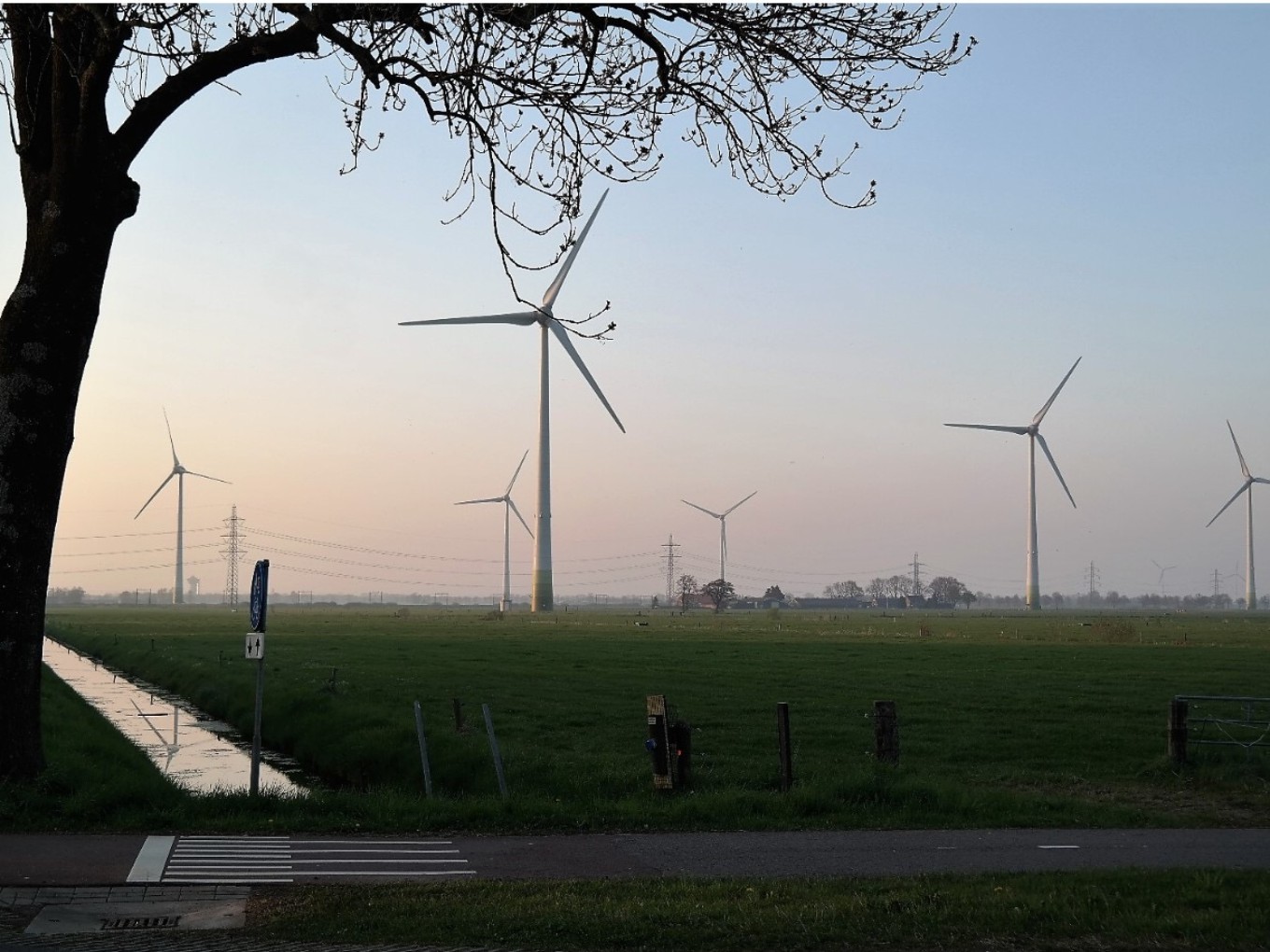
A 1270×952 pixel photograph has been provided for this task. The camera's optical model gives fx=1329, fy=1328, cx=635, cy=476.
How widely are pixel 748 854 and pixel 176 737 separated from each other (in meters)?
24.0

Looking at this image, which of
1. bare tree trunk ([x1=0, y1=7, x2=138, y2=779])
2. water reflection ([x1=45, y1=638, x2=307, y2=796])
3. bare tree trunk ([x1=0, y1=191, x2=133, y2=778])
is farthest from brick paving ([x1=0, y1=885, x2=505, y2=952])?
water reflection ([x1=45, y1=638, x2=307, y2=796])

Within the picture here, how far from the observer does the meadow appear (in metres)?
16.3

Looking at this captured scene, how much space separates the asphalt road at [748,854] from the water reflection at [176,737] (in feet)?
13.4

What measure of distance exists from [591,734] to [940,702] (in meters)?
11.2

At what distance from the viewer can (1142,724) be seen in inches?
1149

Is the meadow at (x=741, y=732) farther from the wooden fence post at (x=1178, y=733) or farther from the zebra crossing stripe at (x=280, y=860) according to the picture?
the zebra crossing stripe at (x=280, y=860)

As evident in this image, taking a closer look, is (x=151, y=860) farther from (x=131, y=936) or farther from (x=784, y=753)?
(x=784, y=753)

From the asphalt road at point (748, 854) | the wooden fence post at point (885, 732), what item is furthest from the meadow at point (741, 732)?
the asphalt road at point (748, 854)

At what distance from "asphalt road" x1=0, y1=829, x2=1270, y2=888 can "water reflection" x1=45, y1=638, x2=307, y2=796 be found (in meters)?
4.08

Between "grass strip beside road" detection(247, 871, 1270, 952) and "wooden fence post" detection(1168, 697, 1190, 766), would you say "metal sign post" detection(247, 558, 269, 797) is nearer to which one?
"grass strip beside road" detection(247, 871, 1270, 952)

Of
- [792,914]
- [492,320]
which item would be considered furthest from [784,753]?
[492,320]

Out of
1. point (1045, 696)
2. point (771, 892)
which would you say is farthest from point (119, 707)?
point (771, 892)

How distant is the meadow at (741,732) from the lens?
16.3 metres

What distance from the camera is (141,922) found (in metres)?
10.1
